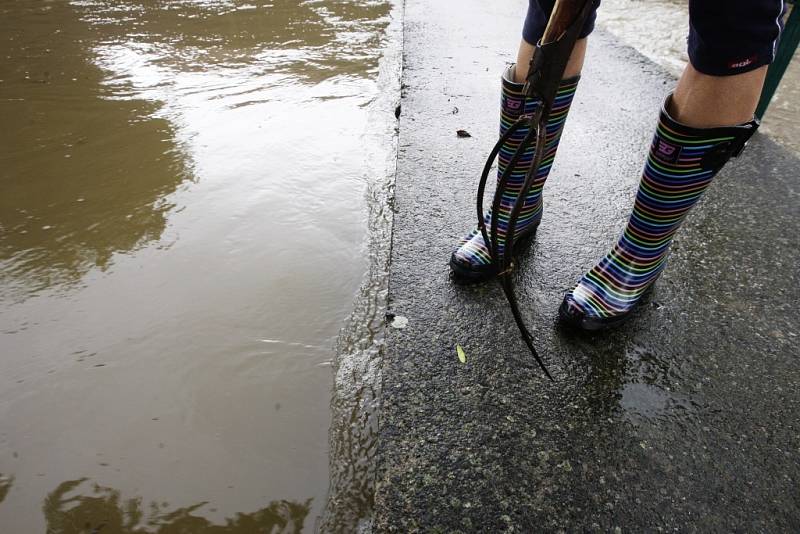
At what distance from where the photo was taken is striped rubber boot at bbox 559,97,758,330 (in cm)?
116

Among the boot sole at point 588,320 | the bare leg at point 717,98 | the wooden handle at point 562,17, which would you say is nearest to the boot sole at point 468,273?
the boot sole at point 588,320

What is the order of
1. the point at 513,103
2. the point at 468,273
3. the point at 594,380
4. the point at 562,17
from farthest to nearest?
the point at 468,273 → the point at 513,103 → the point at 594,380 → the point at 562,17

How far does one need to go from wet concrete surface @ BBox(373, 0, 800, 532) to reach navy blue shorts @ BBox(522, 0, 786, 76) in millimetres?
755

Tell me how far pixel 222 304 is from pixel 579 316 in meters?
1.13

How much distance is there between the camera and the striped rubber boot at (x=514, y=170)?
56.1 inches

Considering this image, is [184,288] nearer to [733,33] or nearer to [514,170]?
[514,170]

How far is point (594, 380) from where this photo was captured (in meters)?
1.30

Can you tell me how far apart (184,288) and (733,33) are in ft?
5.49

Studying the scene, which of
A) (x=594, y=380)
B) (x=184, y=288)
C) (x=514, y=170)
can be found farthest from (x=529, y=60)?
(x=184, y=288)

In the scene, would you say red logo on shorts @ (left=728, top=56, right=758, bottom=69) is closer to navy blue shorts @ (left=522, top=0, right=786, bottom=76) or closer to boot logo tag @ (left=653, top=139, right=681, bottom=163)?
navy blue shorts @ (left=522, top=0, right=786, bottom=76)

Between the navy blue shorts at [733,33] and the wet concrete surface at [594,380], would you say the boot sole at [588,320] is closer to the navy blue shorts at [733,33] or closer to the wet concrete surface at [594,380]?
the wet concrete surface at [594,380]

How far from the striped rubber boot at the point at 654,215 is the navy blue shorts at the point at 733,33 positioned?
0.46 ft

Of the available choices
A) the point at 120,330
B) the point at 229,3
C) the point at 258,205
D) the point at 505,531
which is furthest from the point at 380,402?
the point at 229,3

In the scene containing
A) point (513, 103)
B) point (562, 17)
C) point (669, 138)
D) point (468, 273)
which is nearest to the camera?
point (562, 17)
